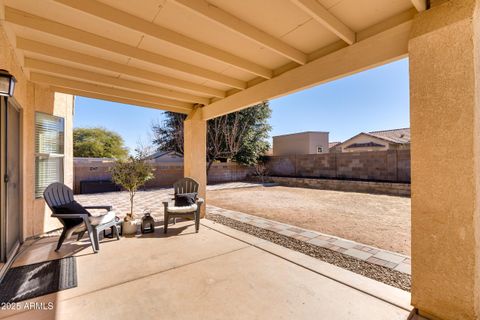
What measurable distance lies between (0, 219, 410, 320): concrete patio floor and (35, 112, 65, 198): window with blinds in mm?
1240

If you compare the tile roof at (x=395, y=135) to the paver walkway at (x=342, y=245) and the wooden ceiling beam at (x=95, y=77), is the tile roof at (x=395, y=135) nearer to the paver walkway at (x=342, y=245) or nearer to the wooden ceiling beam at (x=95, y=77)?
the paver walkway at (x=342, y=245)

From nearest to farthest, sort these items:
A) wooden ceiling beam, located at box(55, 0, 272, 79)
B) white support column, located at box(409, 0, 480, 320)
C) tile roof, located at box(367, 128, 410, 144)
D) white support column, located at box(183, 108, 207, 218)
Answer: white support column, located at box(409, 0, 480, 320)
wooden ceiling beam, located at box(55, 0, 272, 79)
white support column, located at box(183, 108, 207, 218)
tile roof, located at box(367, 128, 410, 144)

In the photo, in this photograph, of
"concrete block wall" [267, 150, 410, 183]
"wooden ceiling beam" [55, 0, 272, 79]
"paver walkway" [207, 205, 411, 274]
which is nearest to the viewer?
"wooden ceiling beam" [55, 0, 272, 79]

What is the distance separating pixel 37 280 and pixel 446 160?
14.4ft

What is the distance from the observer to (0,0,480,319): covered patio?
1.81m

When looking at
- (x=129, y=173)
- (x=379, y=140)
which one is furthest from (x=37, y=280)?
(x=379, y=140)

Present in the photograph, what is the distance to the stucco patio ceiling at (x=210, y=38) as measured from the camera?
2.26 meters

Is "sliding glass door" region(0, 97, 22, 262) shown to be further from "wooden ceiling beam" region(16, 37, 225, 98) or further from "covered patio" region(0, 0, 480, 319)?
"wooden ceiling beam" region(16, 37, 225, 98)

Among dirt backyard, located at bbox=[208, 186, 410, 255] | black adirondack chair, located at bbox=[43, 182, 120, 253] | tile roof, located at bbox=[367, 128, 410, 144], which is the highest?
tile roof, located at bbox=[367, 128, 410, 144]

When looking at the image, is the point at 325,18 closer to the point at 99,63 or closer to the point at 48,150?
the point at 99,63

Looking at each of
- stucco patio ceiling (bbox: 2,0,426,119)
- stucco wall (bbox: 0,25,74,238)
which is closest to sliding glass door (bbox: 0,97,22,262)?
stucco wall (bbox: 0,25,74,238)

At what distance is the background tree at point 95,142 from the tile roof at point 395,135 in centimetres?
2149

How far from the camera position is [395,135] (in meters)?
19.9

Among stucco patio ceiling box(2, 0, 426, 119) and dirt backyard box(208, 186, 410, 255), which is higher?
stucco patio ceiling box(2, 0, 426, 119)
